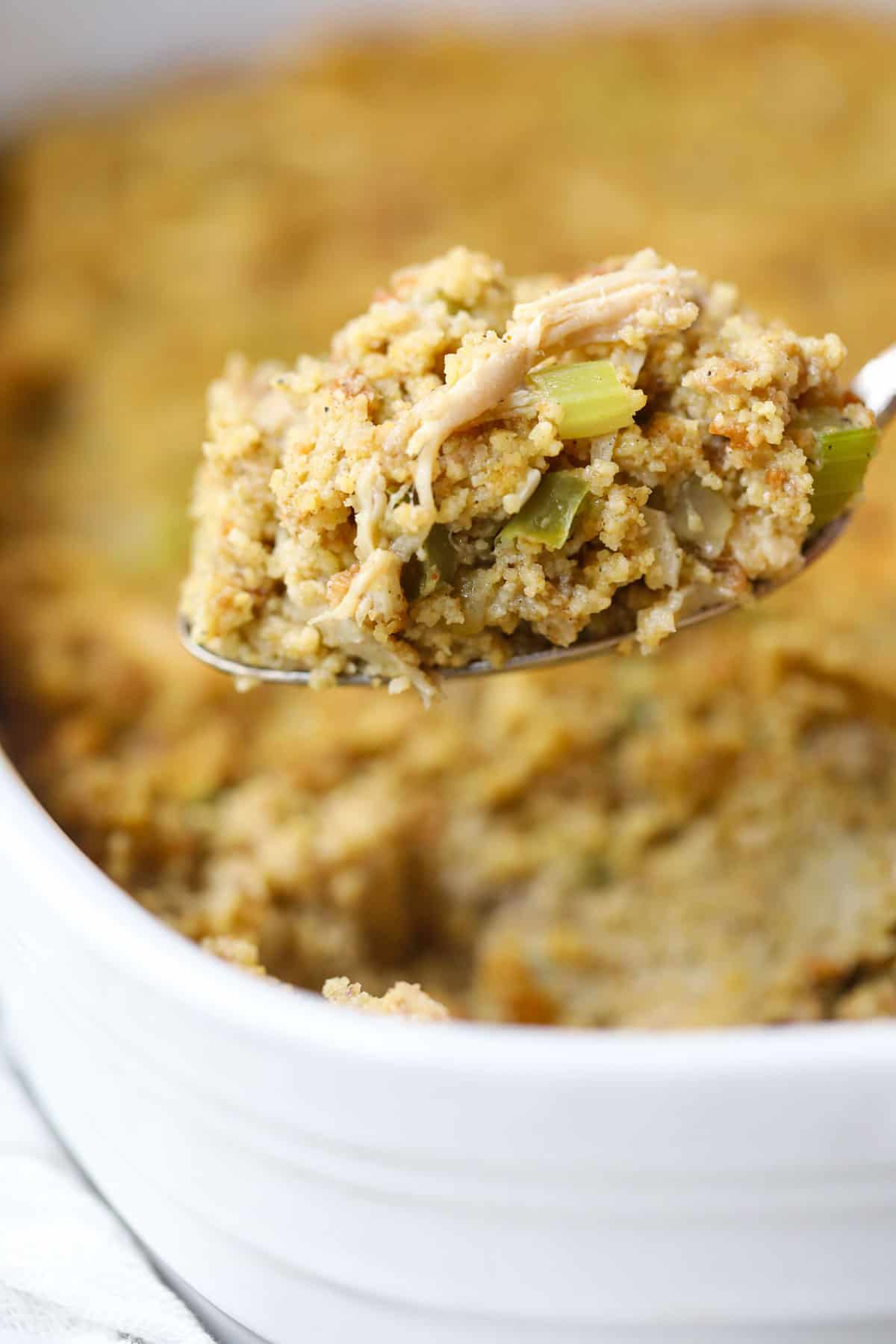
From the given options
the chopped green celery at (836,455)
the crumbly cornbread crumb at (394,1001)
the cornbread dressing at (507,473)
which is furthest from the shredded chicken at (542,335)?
the crumbly cornbread crumb at (394,1001)

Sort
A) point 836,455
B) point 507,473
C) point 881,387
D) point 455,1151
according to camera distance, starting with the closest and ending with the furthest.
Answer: point 455,1151 < point 507,473 < point 836,455 < point 881,387

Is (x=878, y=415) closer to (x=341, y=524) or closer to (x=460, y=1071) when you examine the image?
(x=341, y=524)

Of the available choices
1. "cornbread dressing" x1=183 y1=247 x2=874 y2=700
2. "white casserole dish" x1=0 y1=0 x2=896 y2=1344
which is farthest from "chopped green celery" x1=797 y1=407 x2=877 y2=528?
"white casserole dish" x1=0 y1=0 x2=896 y2=1344

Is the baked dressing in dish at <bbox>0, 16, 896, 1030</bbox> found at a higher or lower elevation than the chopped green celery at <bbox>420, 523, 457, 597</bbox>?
lower

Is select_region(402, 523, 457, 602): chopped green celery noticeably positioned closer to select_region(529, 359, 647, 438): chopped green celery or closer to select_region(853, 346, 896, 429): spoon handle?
select_region(529, 359, 647, 438): chopped green celery

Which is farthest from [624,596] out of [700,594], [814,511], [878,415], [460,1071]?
[460,1071]

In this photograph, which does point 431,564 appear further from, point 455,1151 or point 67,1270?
point 67,1270

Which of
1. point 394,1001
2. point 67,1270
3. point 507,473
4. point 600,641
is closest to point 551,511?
point 507,473

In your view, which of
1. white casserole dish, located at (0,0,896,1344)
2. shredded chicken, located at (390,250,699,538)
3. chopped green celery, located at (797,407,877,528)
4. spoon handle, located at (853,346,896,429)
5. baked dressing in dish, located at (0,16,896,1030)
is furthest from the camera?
baked dressing in dish, located at (0,16,896,1030)
